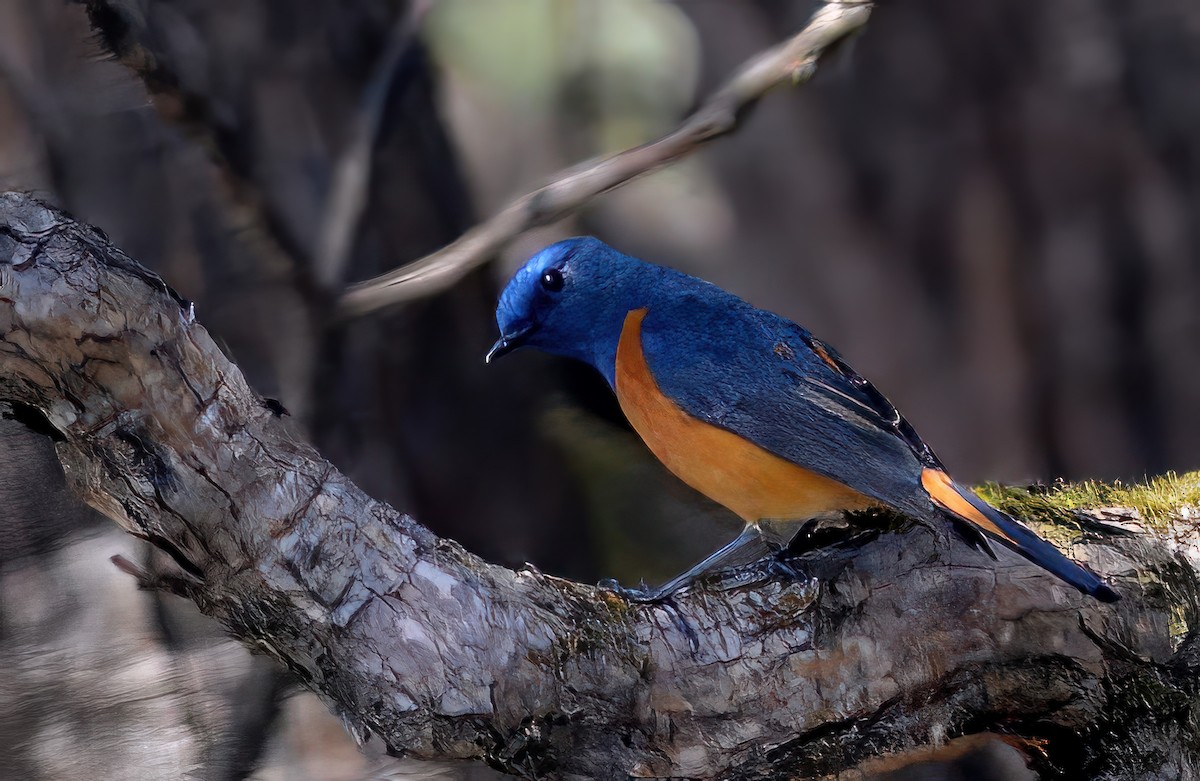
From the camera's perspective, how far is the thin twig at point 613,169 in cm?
104

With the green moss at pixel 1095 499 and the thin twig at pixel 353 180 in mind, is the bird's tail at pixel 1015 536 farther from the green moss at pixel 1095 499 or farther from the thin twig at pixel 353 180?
the thin twig at pixel 353 180

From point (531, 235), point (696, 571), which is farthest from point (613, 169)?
point (696, 571)

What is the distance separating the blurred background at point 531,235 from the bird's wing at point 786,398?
27 centimetres

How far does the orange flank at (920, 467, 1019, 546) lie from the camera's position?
785mm

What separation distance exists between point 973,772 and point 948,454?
15.3 inches

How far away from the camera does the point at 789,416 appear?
2.77 feet

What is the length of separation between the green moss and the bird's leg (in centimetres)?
28

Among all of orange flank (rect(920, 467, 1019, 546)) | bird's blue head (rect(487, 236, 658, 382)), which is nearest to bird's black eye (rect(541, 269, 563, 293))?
bird's blue head (rect(487, 236, 658, 382))

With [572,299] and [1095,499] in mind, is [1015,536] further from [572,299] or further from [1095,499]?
[572,299]

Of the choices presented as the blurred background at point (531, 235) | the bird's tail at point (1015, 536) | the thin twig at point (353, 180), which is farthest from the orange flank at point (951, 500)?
the thin twig at point (353, 180)

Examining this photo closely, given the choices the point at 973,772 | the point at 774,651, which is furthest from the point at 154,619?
the point at 973,772

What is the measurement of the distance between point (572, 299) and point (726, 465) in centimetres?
24

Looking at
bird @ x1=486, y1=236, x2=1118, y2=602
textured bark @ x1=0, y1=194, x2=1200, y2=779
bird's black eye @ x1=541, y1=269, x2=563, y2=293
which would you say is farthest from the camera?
bird's black eye @ x1=541, y1=269, x2=563, y2=293

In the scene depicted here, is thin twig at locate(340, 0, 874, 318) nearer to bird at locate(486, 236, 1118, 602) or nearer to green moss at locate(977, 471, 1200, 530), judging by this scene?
bird at locate(486, 236, 1118, 602)
